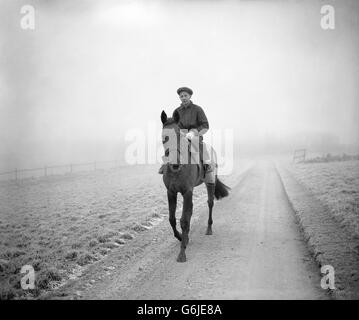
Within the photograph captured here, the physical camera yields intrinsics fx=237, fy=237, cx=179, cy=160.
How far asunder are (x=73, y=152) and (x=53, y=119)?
104713mm

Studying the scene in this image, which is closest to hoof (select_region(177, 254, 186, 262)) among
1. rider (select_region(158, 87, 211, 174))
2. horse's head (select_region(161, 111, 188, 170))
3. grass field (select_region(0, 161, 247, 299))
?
grass field (select_region(0, 161, 247, 299))

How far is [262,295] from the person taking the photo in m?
4.65

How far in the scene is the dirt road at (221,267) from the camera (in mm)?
4863

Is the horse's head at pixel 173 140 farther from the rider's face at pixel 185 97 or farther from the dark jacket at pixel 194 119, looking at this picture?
the rider's face at pixel 185 97

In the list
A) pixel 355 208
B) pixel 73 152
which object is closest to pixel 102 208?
pixel 355 208

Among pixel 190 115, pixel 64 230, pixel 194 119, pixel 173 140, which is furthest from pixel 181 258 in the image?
pixel 64 230

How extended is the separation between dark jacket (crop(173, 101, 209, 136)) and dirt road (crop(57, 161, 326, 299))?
3.78 metres

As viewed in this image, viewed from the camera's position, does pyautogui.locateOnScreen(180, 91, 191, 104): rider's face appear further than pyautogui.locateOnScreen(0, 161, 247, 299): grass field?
Yes

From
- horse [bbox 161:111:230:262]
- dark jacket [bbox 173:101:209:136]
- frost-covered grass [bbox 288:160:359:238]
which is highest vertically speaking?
dark jacket [bbox 173:101:209:136]

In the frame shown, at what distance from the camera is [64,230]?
32.4 ft

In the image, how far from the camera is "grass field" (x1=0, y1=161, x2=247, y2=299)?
616 centimetres

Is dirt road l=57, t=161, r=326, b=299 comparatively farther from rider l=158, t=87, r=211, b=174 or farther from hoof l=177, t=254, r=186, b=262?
rider l=158, t=87, r=211, b=174

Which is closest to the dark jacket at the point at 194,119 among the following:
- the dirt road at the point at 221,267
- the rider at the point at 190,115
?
the rider at the point at 190,115

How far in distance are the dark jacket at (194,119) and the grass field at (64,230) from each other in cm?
447
